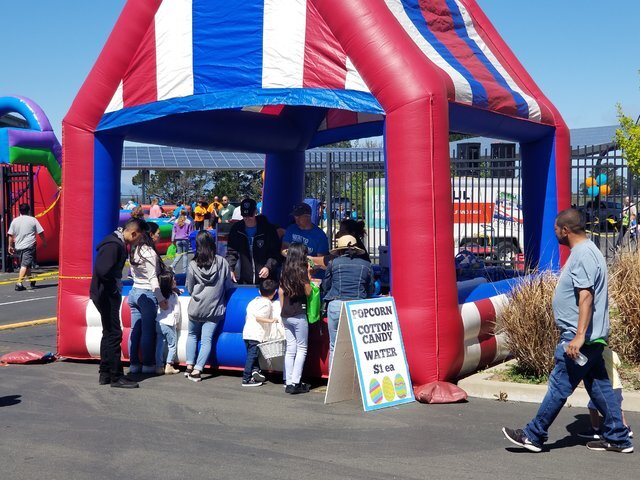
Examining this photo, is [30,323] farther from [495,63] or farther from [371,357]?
[495,63]

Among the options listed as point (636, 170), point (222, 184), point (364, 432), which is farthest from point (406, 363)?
point (222, 184)

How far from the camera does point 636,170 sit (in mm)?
15484

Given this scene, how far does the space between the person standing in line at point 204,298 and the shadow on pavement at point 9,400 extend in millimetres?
1715

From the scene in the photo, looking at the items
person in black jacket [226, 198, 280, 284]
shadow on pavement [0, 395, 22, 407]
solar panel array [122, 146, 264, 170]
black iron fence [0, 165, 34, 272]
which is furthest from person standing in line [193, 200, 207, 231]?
shadow on pavement [0, 395, 22, 407]

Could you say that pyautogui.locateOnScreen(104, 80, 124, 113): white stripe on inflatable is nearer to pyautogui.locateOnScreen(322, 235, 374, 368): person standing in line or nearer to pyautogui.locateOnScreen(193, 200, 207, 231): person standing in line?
pyautogui.locateOnScreen(322, 235, 374, 368): person standing in line

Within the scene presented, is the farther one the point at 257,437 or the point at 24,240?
the point at 24,240

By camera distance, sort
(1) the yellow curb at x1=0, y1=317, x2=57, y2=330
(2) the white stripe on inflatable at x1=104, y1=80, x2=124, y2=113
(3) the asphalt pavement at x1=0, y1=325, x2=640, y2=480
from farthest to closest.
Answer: (1) the yellow curb at x1=0, y1=317, x2=57, y2=330, (2) the white stripe on inflatable at x1=104, y1=80, x2=124, y2=113, (3) the asphalt pavement at x1=0, y1=325, x2=640, y2=480

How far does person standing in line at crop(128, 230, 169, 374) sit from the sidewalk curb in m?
3.26

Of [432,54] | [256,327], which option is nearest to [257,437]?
[256,327]

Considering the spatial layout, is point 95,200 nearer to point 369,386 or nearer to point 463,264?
point 369,386

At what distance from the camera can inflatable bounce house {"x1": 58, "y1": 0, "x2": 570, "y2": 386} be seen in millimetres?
8102

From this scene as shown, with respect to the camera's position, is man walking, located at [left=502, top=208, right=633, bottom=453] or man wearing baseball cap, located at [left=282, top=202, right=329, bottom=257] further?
man wearing baseball cap, located at [left=282, top=202, right=329, bottom=257]

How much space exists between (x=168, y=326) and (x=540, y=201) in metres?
4.86

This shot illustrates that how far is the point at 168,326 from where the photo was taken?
9.41 metres
